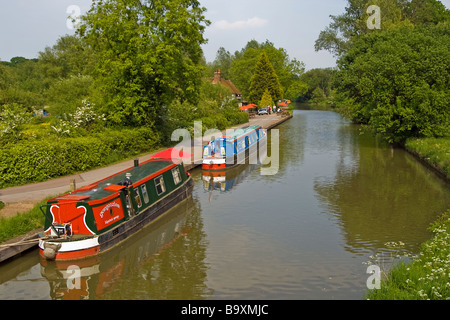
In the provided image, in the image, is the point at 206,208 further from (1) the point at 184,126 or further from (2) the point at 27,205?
(1) the point at 184,126

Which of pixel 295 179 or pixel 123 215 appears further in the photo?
pixel 295 179

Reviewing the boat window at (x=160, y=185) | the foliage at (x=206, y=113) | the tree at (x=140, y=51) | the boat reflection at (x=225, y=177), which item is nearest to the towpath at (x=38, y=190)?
the boat window at (x=160, y=185)

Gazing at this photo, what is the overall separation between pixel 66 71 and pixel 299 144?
153 ft

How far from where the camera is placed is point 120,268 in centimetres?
1265

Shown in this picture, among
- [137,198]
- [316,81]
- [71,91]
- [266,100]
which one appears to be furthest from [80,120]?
[316,81]

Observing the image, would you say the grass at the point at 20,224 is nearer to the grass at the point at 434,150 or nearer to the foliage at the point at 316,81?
the grass at the point at 434,150

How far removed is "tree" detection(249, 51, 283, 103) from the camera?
74.5 metres

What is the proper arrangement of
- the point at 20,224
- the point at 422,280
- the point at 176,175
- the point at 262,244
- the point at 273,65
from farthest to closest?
the point at 273,65, the point at 176,175, the point at 262,244, the point at 20,224, the point at 422,280

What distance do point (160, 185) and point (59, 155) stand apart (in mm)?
6443

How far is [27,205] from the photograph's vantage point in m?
15.6

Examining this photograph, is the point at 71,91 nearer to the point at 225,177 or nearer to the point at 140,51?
the point at 140,51
